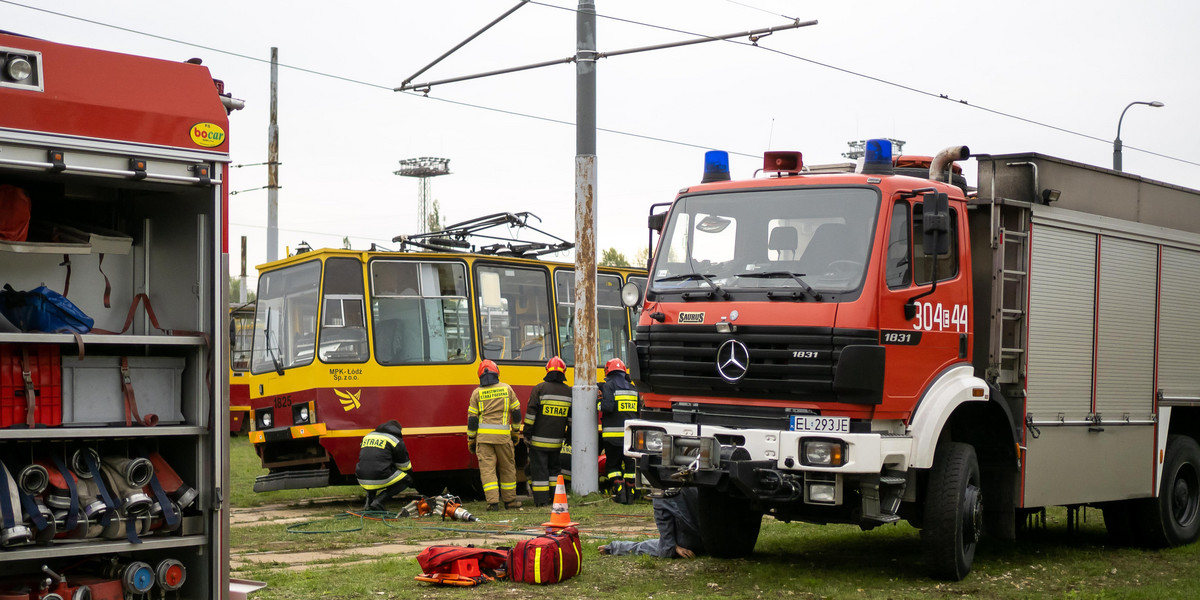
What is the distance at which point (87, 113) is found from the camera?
5668 millimetres

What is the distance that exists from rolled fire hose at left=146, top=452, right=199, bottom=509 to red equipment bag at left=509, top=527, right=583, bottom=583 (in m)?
3.17

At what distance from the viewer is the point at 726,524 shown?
9.92m

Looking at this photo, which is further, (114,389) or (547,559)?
(547,559)

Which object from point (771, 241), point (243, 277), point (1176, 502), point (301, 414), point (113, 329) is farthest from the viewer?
point (243, 277)

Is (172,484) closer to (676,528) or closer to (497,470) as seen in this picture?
(676,528)

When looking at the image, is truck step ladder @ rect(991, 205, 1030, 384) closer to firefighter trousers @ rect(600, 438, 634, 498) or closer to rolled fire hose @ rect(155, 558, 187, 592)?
firefighter trousers @ rect(600, 438, 634, 498)

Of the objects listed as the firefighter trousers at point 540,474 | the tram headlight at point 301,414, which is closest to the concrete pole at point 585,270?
the firefighter trousers at point 540,474

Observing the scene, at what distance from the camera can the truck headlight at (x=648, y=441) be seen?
8883 mm

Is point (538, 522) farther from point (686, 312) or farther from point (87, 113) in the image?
point (87, 113)

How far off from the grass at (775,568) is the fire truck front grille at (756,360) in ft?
4.71

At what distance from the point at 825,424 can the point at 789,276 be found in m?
1.07

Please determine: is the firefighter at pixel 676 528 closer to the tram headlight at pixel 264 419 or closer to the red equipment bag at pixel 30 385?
the red equipment bag at pixel 30 385

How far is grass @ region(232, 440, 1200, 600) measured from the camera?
8539mm

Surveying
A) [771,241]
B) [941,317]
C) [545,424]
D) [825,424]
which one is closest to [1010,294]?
[941,317]
